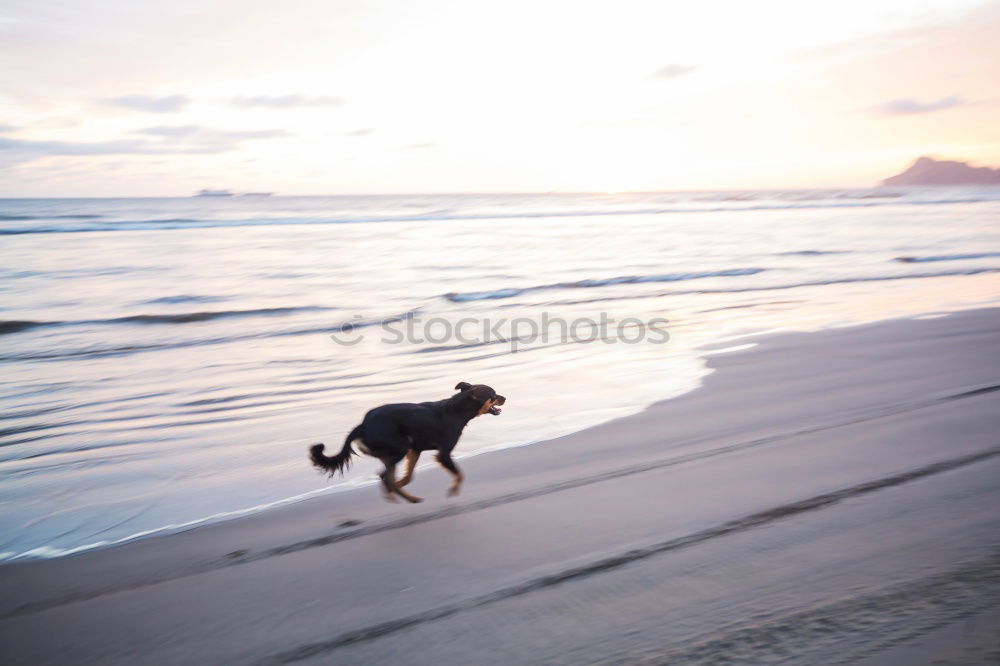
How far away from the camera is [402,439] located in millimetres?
4867

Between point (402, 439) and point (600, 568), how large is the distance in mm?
1737

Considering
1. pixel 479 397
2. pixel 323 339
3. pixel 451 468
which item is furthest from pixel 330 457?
pixel 323 339

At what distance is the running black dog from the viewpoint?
4801 millimetres

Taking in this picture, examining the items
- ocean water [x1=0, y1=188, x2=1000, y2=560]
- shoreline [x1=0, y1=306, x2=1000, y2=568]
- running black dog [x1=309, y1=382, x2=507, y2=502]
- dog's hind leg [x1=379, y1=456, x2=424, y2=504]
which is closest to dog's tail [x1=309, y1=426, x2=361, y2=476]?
running black dog [x1=309, y1=382, x2=507, y2=502]

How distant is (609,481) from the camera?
16.4 ft

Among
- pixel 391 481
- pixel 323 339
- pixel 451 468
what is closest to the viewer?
pixel 391 481

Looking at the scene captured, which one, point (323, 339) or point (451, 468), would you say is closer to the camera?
point (451, 468)

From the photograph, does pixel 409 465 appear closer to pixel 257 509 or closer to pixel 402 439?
pixel 402 439

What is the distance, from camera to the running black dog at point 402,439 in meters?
4.80

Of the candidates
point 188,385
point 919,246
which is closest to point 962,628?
point 188,385

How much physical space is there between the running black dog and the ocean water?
60 centimetres

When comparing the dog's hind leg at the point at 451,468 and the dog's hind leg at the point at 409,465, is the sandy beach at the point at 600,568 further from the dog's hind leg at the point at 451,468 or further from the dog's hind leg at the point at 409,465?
the dog's hind leg at the point at 409,465

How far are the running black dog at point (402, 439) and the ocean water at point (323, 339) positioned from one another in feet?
1.96

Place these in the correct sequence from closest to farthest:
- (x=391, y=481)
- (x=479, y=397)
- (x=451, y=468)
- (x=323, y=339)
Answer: (x=391, y=481), (x=451, y=468), (x=479, y=397), (x=323, y=339)
